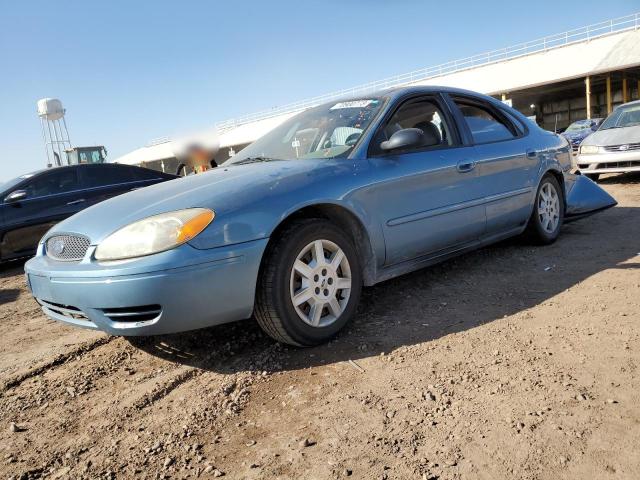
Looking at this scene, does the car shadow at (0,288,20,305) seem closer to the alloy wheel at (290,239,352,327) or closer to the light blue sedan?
the light blue sedan

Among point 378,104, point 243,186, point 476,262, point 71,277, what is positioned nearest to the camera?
point 71,277

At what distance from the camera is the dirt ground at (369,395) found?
1784 millimetres

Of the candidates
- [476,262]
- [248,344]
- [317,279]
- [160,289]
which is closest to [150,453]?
[160,289]

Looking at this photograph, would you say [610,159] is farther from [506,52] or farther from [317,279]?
[506,52]

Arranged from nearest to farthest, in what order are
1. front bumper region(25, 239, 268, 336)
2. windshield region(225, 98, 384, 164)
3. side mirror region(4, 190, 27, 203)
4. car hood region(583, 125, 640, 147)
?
front bumper region(25, 239, 268, 336)
windshield region(225, 98, 384, 164)
side mirror region(4, 190, 27, 203)
car hood region(583, 125, 640, 147)

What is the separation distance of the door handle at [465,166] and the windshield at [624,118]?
692 cm

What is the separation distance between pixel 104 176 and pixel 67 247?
5.03 metres

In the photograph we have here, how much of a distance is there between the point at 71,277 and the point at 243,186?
97 cm

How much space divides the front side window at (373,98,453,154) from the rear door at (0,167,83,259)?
16.5 feet

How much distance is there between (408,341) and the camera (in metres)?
2.75

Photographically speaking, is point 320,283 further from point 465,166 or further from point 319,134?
point 465,166

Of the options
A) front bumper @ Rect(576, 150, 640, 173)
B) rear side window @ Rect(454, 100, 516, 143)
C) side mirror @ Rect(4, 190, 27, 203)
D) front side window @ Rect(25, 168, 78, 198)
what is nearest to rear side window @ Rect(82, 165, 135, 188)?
front side window @ Rect(25, 168, 78, 198)

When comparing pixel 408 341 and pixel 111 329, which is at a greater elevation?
pixel 111 329

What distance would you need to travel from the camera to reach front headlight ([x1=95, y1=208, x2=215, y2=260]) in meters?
2.40
